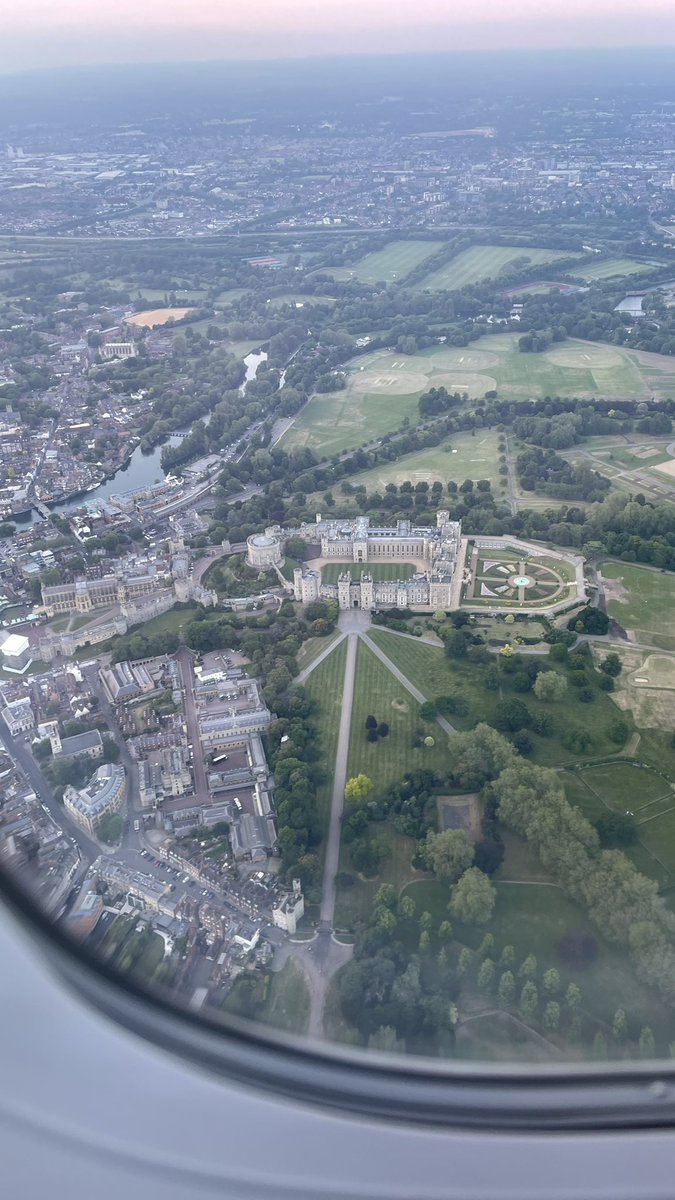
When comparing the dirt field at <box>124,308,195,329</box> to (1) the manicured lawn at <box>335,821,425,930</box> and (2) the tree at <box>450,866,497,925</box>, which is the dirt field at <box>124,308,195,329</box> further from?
(2) the tree at <box>450,866,497,925</box>

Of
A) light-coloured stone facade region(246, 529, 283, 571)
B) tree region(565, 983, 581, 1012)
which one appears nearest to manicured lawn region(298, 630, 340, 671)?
light-coloured stone facade region(246, 529, 283, 571)

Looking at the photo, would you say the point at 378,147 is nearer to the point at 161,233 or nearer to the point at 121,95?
the point at 121,95

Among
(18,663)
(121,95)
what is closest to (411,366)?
(18,663)

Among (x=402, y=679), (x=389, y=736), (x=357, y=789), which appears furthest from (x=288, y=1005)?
(x=402, y=679)

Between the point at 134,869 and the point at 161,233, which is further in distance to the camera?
the point at 161,233

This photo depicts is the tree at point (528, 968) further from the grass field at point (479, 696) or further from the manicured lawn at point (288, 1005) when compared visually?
the grass field at point (479, 696)

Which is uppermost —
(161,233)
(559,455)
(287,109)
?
(287,109)

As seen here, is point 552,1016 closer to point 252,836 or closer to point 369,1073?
point 369,1073
